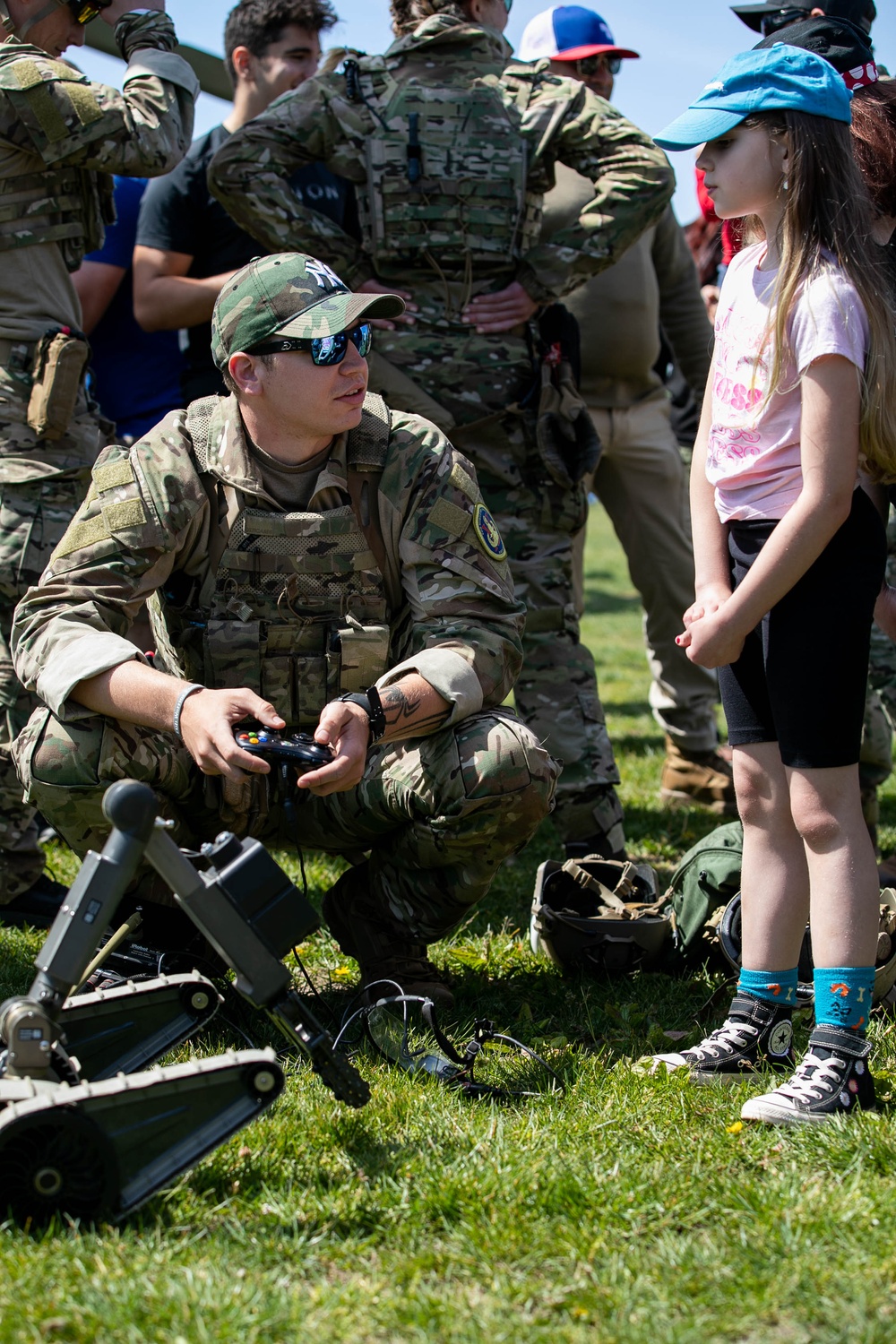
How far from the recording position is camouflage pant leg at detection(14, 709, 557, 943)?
333 centimetres

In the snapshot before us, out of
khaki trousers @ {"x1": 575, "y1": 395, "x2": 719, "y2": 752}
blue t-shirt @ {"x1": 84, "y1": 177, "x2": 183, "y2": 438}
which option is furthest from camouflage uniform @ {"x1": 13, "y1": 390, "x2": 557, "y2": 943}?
khaki trousers @ {"x1": 575, "y1": 395, "x2": 719, "y2": 752}

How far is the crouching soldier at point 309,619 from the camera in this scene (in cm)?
334

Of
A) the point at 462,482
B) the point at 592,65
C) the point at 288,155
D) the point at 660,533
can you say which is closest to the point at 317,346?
the point at 462,482

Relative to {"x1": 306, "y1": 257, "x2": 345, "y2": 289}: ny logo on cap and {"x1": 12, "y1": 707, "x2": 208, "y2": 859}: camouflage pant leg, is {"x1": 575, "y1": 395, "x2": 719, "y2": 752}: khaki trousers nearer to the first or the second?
{"x1": 306, "y1": 257, "x2": 345, "y2": 289}: ny logo on cap

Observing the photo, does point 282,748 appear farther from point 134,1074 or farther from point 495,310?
point 495,310

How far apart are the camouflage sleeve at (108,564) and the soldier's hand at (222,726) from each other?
29 cm

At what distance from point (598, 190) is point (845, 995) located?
3262mm

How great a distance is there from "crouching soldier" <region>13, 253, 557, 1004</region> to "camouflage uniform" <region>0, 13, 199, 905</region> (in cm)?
70

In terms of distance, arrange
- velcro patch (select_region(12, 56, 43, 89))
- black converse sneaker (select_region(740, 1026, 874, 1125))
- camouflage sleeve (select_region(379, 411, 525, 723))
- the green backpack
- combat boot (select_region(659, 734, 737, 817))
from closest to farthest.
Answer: black converse sneaker (select_region(740, 1026, 874, 1125)), camouflage sleeve (select_region(379, 411, 525, 723)), the green backpack, velcro patch (select_region(12, 56, 43, 89)), combat boot (select_region(659, 734, 737, 817))

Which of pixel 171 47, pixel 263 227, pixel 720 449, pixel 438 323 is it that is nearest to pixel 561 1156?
pixel 720 449

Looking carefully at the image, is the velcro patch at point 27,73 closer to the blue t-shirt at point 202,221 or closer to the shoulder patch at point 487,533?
the blue t-shirt at point 202,221

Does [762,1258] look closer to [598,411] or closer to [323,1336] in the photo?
[323,1336]

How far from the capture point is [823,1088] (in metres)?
2.83

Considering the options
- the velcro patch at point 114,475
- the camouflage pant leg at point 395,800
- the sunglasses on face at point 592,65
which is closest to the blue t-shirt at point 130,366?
the sunglasses on face at point 592,65
